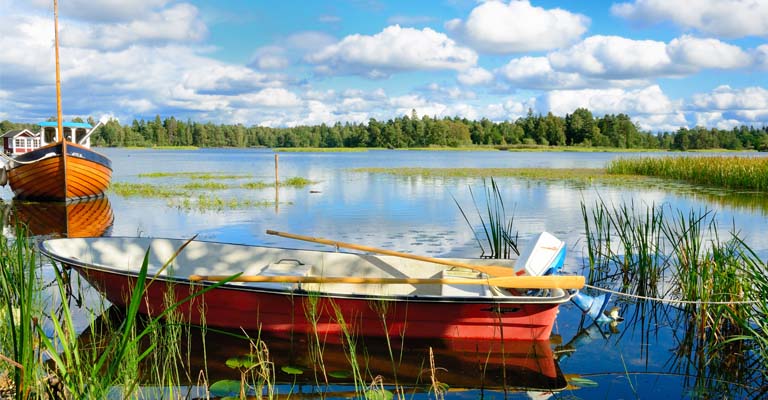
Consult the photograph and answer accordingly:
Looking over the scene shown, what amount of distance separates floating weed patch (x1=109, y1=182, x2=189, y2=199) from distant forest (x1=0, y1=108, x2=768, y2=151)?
293ft

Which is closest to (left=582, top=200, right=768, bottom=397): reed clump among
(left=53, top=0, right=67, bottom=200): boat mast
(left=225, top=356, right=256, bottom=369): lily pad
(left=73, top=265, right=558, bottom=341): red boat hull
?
(left=73, top=265, right=558, bottom=341): red boat hull

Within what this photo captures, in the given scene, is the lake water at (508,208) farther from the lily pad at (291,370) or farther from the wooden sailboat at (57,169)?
the lily pad at (291,370)

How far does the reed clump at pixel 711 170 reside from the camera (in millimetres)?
23469

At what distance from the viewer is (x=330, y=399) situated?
17.4 ft

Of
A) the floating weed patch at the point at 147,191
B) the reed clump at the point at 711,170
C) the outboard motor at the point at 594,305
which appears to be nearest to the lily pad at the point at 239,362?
the outboard motor at the point at 594,305

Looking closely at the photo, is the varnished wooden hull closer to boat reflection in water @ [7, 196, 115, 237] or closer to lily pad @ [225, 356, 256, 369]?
boat reflection in water @ [7, 196, 115, 237]

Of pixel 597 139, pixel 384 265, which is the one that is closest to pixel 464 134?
pixel 597 139

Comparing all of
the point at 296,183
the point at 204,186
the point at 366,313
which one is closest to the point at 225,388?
the point at 366,313

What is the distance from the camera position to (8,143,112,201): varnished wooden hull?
1961cm

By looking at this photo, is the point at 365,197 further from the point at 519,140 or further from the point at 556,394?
the point at 519,140

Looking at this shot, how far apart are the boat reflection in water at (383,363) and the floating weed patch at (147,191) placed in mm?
16305

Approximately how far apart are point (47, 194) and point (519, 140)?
340 ft

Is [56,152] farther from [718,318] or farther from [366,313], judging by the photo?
[718,318]

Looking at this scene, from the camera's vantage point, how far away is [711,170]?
26609 mm
